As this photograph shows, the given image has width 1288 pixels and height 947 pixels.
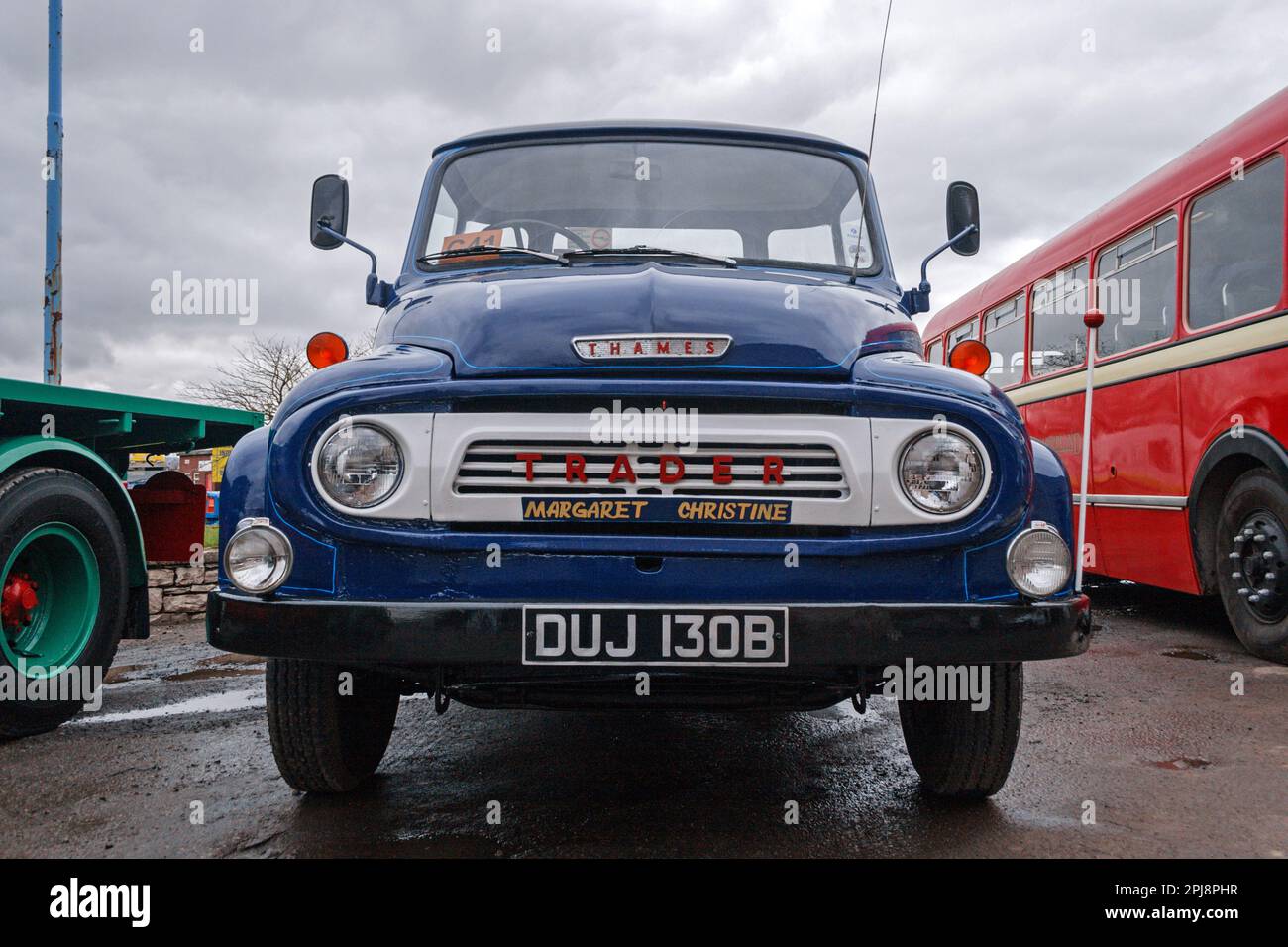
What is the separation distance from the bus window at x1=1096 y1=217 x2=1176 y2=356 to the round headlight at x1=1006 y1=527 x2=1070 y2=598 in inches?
178

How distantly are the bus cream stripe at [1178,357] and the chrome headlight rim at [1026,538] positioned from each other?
3.55m

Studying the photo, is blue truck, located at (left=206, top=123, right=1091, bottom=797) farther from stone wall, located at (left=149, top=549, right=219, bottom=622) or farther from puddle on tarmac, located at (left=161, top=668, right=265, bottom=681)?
stone wall, located at (left=149, top=549, right=219, bottom=622)

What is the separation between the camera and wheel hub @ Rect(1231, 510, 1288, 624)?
5.40 metres

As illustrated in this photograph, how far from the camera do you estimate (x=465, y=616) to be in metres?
2.34

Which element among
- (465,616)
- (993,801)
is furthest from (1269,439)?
(465,616)

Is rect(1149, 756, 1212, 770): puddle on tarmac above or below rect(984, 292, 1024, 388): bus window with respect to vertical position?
below

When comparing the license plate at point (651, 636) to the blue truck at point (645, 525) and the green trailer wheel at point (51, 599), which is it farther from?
the green trailer wheel at point (51, 599)

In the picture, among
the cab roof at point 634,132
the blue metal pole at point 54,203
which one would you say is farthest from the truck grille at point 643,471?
the blue metal pole at point 54,203

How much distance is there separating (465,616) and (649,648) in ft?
1.47

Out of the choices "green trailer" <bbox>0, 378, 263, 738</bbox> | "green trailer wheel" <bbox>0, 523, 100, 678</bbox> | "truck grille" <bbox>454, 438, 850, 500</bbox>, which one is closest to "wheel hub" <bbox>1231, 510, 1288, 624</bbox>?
"truck grille" <bbox>454, 438, 850, 500</bbox>

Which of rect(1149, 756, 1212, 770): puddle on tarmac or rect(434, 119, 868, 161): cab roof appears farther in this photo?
rect(434, 119, 868, 161): cab roof

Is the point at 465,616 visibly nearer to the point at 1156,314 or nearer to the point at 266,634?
→ the point at 266,634

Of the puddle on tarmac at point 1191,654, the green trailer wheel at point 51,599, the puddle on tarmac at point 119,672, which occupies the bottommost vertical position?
the puddle on tarmac at point 119,672

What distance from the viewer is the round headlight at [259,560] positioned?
2426mm
